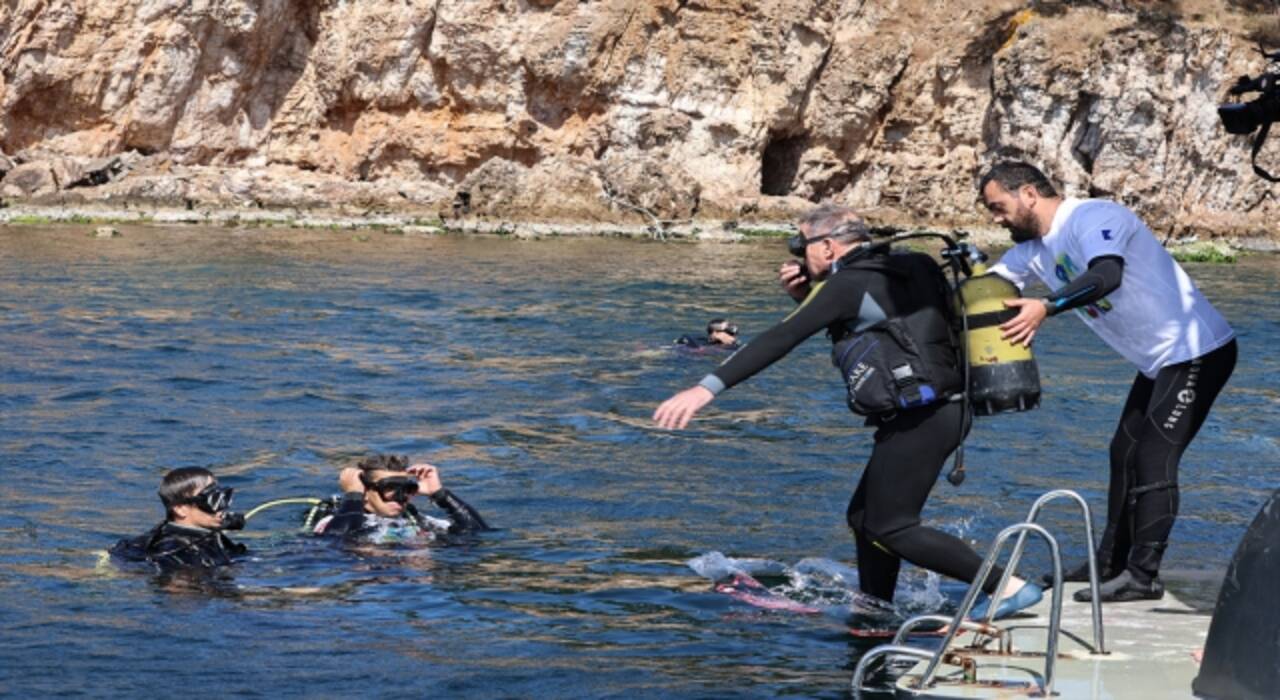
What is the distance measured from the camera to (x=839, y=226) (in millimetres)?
6594

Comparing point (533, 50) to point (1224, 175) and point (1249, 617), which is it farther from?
point (1249, 617)

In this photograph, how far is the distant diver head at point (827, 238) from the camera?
21.6 ft

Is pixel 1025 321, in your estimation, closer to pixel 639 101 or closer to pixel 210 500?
pixel 210 500

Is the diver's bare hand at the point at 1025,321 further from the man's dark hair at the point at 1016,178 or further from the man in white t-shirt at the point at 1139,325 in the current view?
the man's dark hair at the point at 1016,178

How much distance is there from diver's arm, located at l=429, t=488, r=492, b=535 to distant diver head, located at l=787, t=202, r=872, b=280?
10.8 feet

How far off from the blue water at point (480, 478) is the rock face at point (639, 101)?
70.0 feet

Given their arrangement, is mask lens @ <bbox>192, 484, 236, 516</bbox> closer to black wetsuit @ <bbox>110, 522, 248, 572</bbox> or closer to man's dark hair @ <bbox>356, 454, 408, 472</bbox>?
black wetsuit @ <bbox>110, 522, 248, 572</bbox>

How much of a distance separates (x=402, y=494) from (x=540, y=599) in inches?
55.0

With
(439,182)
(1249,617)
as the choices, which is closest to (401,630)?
(1249,617)

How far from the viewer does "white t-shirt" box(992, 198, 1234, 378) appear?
6.54 metres

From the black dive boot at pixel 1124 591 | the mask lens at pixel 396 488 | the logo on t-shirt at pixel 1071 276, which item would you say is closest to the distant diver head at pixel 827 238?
the logo on t-shirt at pixel 1071 276

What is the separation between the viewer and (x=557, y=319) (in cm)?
2244

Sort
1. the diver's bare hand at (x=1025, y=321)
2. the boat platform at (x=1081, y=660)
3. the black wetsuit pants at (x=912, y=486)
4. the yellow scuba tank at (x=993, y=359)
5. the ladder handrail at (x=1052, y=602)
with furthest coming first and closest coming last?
the black wetsuit pants at (x=912, y=486) → the yellow scuba tank at (x=993, y=359) → the diver's bare hand at (x=1025, y=321) → the boat platform at (x=1081, y=660) → the ladder handrail at (x=1052, y=602)

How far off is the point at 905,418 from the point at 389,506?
11.9ft
